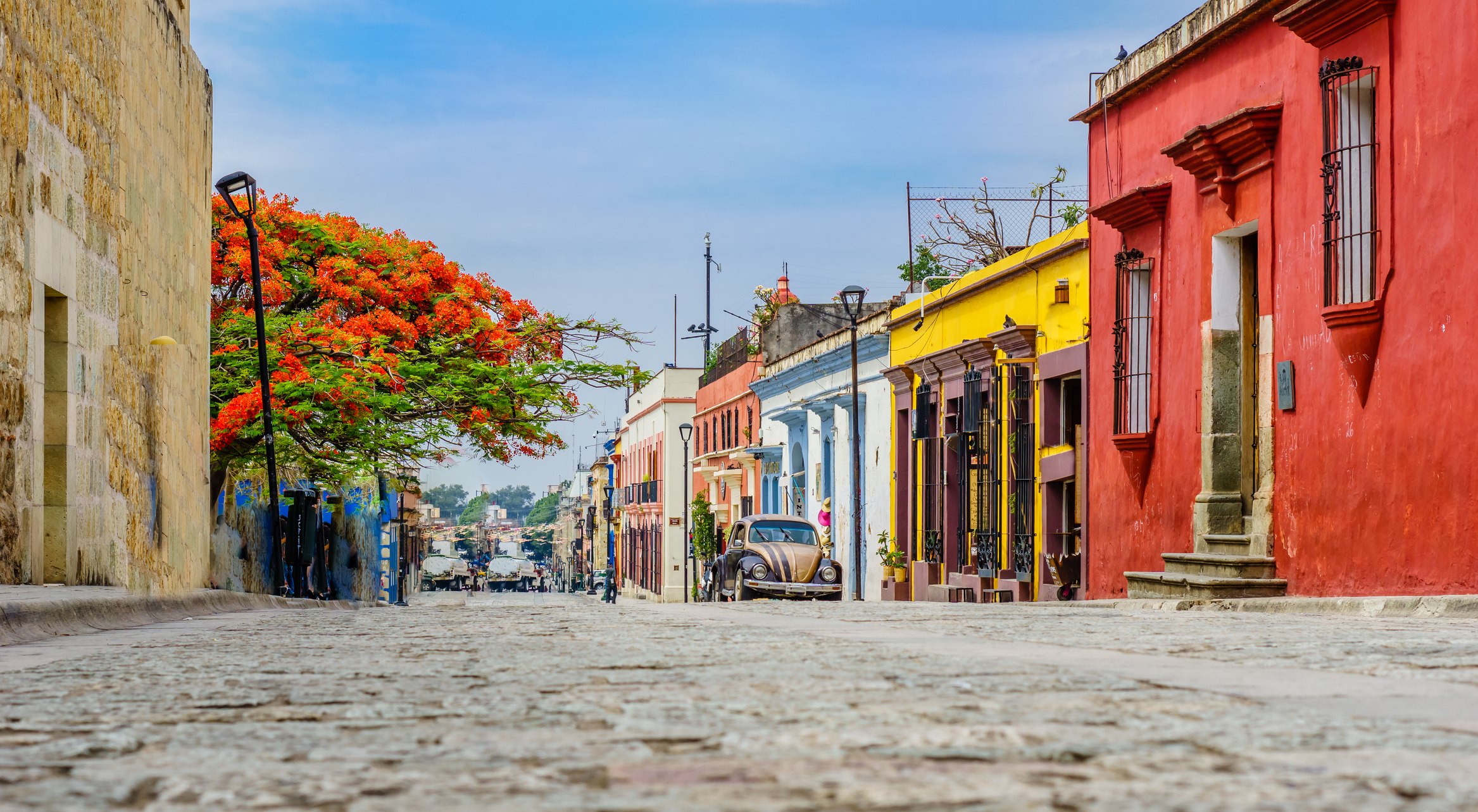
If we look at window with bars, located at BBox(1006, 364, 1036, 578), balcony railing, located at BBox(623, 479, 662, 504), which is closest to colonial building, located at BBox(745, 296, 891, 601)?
window with bars, located at BBox(1006, 364, 1036, 578)

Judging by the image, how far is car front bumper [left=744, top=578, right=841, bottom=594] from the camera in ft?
80.4

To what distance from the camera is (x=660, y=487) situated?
5572 cm

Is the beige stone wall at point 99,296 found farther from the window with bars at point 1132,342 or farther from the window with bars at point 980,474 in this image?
the window with bars at point 980,474

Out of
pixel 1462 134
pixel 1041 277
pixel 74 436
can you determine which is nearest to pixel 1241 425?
pixel 1462 134

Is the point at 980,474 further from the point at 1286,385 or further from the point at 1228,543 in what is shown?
the point at 1286,385

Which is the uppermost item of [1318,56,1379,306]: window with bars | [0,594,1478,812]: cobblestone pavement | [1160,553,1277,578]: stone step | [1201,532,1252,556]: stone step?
[1318,56,1379,306]: window with bars

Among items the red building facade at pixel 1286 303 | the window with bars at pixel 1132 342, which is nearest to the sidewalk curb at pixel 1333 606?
the red building facade at pixel 1286 303

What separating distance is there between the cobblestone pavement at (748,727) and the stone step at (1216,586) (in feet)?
22.8

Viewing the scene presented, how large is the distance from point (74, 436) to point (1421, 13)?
9753 millimetres

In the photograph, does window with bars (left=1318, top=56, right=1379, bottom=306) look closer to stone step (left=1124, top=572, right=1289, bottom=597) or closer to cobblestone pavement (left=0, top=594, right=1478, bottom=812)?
stone step (left=1124, top=572, right=1289, bottom=597)

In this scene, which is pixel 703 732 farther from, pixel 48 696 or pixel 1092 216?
pixel 1092 216

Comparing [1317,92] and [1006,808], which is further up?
[1317,92]

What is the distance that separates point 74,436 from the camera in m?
10.1

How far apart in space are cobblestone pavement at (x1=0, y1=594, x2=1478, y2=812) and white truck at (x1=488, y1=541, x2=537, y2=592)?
8591 centimetres
